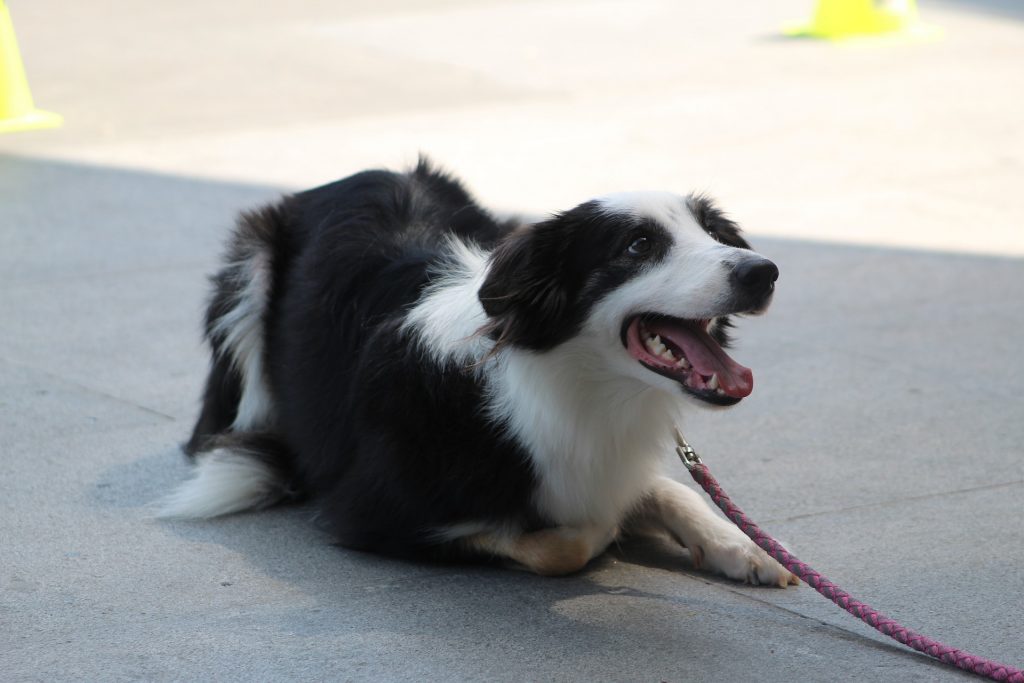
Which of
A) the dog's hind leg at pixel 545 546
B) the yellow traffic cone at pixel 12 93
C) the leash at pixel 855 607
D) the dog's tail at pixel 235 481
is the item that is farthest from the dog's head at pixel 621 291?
the yellow traffic cone at pixel 12 93

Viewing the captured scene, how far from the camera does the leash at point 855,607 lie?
3322mm

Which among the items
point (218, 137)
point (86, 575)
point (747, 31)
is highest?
point (747, 31)

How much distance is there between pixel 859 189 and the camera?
341 inches

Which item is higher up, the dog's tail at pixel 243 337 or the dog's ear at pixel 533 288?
the dog's ear at pixel 533 288

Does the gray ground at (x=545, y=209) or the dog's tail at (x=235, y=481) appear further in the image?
the dog's tail at (x=235, y=481)

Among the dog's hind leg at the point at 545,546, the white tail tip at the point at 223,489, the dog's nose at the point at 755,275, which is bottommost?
the white tail tip at the point at 223,489

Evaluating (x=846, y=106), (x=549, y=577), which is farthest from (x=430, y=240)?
(x=846, y=106)

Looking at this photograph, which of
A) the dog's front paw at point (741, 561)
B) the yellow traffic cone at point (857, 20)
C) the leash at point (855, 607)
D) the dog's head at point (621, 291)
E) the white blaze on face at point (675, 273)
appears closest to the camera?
the leash at point (855, 607)

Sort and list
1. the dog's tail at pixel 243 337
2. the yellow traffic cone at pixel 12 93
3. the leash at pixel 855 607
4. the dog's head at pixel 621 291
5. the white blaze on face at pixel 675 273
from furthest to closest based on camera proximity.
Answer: the yellow traffic cone at pixel 12 93, the dog's tail at pixel 243 337, the dog's head at pixel 621 291, the white blaze on face at pixel 675 273, the leash at pixel 855 607

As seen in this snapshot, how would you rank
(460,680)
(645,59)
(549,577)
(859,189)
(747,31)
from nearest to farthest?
(460,680)
(549,577)
(859,189)
(645,59)
(747,31)

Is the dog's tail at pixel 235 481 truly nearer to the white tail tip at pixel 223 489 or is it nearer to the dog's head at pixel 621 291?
the white tail tip at pixel 223 489

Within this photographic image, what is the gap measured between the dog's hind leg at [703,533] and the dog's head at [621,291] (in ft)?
2.07

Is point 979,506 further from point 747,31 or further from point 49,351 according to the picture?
point 747,31

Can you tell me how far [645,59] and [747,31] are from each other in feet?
6.27
